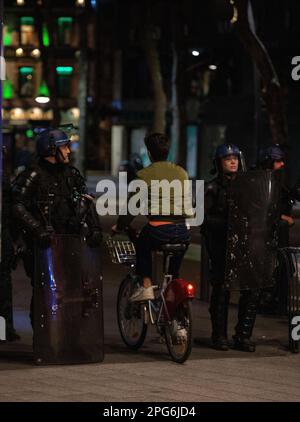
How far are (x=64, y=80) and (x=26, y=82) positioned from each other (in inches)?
100

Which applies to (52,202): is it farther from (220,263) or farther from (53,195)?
(220,263)

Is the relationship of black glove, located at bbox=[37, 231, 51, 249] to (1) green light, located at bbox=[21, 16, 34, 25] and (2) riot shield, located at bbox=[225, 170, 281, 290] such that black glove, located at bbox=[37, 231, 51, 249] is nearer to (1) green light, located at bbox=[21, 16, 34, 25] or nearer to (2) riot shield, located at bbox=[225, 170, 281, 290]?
(2) riot shield, located at bbox=[225, 170, 281, 290]

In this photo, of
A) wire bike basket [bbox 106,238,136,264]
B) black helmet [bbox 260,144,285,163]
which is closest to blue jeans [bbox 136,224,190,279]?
wire bike basket [bbox 106,238,136,264]

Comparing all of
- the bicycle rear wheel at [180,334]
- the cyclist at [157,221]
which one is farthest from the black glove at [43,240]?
the bicycle rear wheel at [180,334]

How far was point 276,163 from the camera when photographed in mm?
13375

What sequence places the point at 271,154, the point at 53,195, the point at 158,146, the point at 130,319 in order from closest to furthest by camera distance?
1. the point at 53,195
2. the point at 158,146
3. the point at 130,319
4. the point at 271,154

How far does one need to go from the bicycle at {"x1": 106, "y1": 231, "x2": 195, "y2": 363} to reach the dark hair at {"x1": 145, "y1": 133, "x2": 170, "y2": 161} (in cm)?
79

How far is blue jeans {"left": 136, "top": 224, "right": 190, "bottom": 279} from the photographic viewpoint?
10.7 metres

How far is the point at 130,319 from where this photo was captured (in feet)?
37.5

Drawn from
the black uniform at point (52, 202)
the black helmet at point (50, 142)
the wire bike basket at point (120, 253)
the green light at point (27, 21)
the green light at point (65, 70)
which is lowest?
the wire bike basket at point (120, 253)

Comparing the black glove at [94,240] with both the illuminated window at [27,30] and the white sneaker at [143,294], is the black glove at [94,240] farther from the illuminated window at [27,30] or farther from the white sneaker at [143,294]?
the illuminated window at [27,30]

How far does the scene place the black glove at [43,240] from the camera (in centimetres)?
1015

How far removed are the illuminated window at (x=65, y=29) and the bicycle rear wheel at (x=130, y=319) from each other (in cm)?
7393

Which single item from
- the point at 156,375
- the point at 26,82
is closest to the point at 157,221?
the point at 156,375
